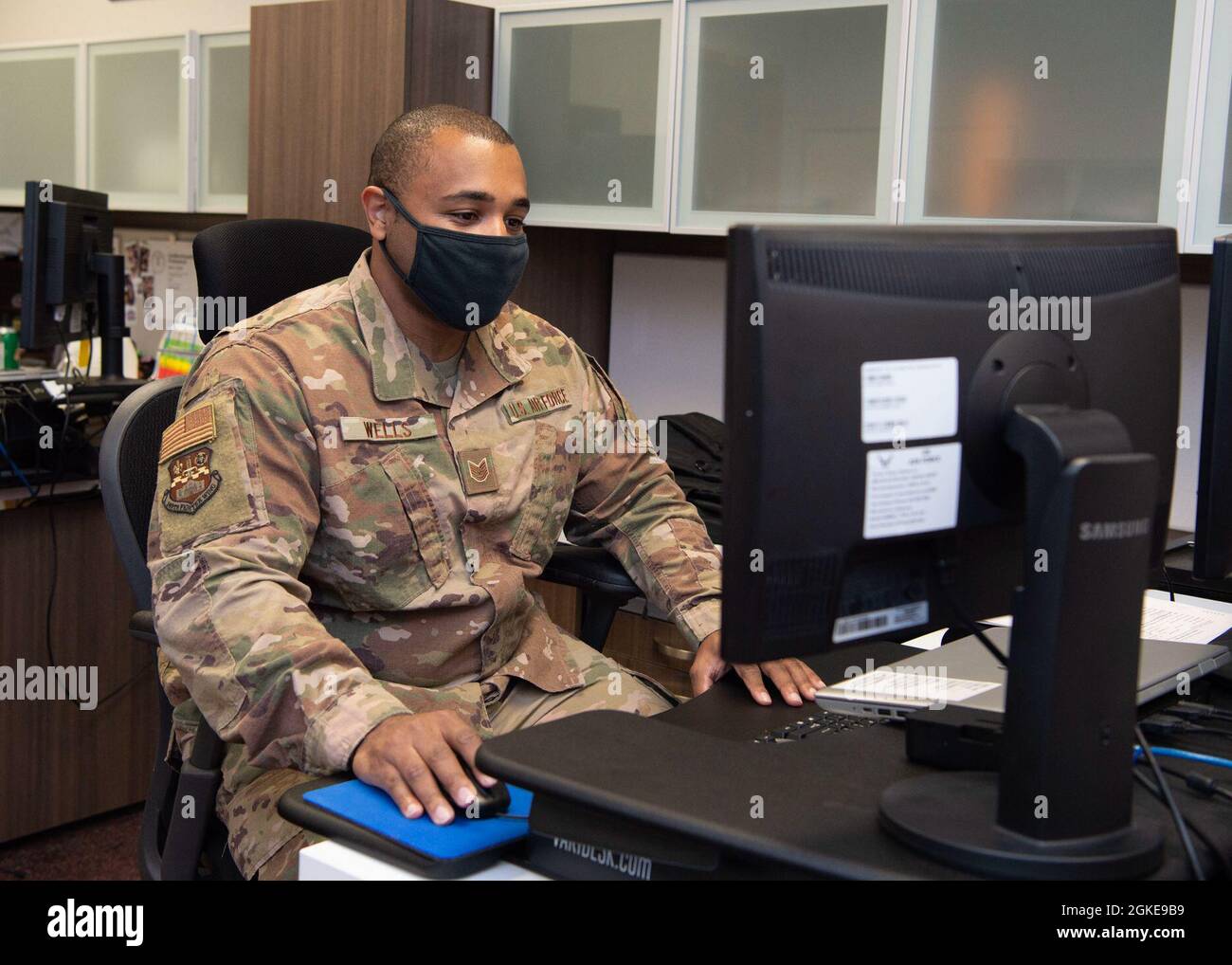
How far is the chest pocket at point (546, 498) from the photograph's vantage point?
63.0 inches

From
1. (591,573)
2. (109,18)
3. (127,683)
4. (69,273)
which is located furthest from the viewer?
(109,18)

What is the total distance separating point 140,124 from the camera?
3.55 metres

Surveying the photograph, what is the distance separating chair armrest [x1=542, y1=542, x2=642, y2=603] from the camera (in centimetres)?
165

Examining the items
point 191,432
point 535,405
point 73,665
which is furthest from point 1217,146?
point 73,665

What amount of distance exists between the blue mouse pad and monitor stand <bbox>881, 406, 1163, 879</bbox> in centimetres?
26

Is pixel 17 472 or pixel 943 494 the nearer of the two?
pixel 943 494

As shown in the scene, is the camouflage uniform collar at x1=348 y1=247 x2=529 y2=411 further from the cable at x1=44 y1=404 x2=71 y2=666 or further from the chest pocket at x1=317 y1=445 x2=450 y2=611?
the cable at x1=44 y1=404 x2=71 y2=666

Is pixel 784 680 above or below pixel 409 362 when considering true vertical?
below

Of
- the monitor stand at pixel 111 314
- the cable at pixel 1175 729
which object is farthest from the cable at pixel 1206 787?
the monitor stand at pixel 111 314

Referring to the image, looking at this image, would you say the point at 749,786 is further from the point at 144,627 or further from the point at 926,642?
the point at 144,627

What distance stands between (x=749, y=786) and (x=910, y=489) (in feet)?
0.73

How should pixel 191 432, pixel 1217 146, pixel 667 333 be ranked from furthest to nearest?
pixel 667 333, pixel 1217 146, pixel 191 432
